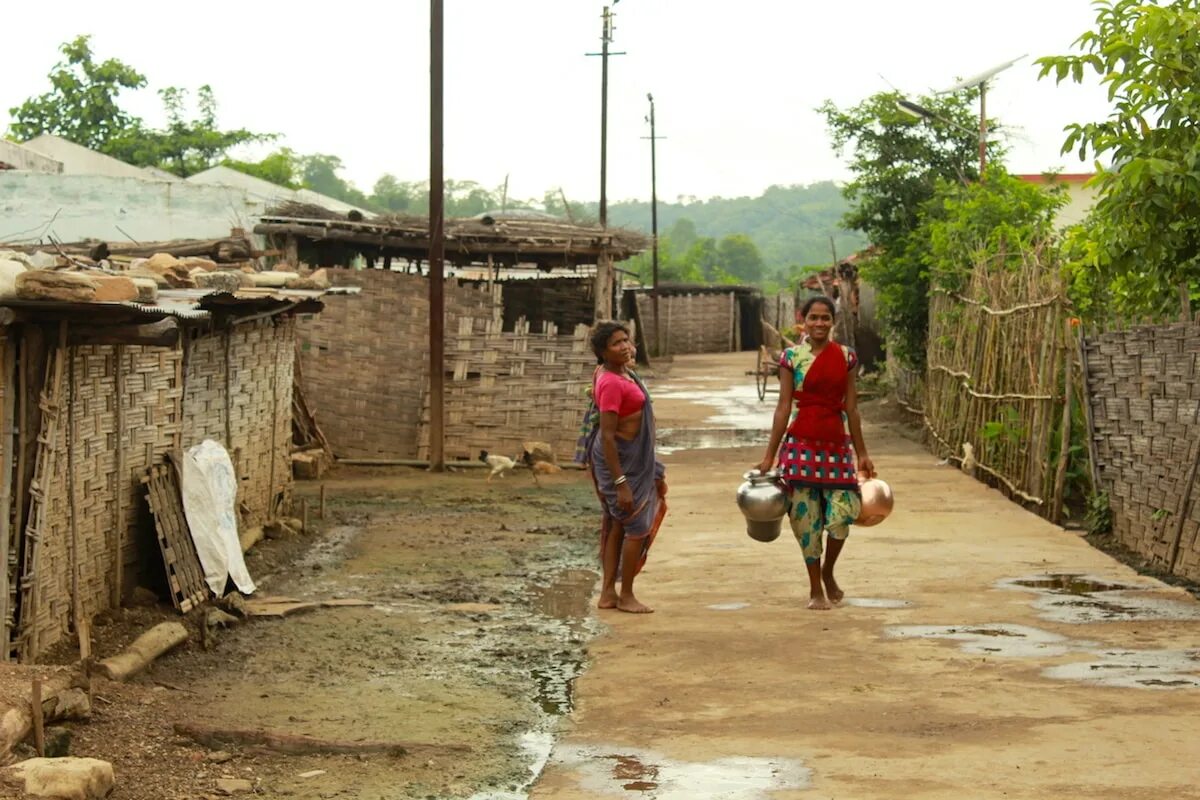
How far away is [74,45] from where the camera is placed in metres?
40.8

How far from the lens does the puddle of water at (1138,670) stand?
646cm

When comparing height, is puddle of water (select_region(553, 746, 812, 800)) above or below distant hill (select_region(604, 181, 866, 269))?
below

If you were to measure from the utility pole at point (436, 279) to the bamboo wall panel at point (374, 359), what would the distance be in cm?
79

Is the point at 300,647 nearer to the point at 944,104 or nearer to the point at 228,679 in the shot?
the point at 228,679

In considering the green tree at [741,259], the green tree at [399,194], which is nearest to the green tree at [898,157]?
the green tree at [741,259]

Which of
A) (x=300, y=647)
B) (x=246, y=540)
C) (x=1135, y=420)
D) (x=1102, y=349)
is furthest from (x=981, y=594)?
(x=246, y=540)

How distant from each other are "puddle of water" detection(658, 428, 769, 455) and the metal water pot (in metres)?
9.86

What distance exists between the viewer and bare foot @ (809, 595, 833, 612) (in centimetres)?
832

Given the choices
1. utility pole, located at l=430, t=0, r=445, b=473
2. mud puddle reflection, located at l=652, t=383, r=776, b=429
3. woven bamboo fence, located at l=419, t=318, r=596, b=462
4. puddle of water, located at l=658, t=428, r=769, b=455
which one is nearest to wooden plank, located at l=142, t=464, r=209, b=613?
utility pole, located at l=430, t=0, r=445, b=473

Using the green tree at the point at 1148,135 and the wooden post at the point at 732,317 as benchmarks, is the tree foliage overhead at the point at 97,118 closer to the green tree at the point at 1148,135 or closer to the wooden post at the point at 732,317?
the wooden post at the point at 732,317

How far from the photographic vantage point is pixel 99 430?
7891mm

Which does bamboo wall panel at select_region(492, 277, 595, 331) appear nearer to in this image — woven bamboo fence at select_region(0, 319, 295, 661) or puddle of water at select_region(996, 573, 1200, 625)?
woven bamboo fence at select_region(0, 319, 295, 661)

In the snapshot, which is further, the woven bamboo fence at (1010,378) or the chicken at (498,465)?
the chicken at (498,465)

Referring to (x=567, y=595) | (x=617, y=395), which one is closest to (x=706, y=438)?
(x=567, y=595)
